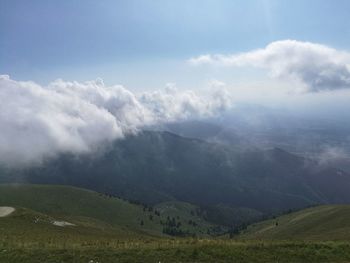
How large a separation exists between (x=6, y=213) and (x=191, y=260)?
7518cm

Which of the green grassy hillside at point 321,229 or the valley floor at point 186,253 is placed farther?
the green grassy hillside at point 321,229

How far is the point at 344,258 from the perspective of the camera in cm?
3441

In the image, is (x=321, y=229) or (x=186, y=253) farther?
(x=321, y=229)

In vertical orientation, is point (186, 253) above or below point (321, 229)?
below

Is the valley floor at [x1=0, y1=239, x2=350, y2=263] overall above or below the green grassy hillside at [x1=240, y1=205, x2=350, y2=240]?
below

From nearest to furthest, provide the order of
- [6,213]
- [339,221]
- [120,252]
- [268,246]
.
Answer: [120,252]
[268,246]
[339,221]
[6,213]

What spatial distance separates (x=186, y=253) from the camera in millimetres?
34250

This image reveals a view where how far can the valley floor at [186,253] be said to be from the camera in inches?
1302

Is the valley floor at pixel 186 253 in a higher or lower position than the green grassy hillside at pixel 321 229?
lower

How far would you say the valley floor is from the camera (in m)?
33.1

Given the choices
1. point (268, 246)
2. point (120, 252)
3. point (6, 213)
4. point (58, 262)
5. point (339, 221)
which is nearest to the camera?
point (58, 262)

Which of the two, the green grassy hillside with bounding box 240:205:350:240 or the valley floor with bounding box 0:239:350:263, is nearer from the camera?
the valley floor with bounding box 0:239:350:263

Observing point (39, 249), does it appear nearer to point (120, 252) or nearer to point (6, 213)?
point (120, 252)

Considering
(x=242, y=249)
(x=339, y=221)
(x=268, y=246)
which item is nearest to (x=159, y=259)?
(x=242, y=249)
